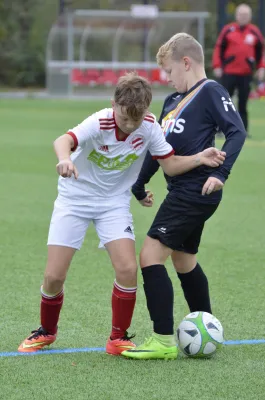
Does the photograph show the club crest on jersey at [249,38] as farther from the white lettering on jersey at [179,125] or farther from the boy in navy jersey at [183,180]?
the white lettering on jersey at [179,125]

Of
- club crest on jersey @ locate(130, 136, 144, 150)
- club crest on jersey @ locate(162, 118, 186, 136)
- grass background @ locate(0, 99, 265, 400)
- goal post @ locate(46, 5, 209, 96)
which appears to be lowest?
goal post @ locate(46, 5, 209, 96)

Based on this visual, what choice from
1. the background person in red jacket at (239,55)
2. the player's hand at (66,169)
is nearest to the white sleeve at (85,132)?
the player's hand at (66,169)

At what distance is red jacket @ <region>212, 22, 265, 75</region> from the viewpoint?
1600 cm

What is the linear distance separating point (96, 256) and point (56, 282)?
2.62 meters

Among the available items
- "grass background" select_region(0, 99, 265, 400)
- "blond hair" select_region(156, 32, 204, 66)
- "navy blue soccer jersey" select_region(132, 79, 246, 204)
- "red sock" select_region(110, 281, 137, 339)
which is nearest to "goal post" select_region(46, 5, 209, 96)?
"grass background" select_region(0, 99, 265, 400)

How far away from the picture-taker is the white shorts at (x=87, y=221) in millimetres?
4984

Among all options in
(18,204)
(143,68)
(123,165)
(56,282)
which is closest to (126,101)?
(123,165)

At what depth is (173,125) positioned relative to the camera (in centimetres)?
511

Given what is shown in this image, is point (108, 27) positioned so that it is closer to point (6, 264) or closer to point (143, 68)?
point (143, 68)

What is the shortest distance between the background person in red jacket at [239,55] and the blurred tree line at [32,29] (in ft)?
62.8

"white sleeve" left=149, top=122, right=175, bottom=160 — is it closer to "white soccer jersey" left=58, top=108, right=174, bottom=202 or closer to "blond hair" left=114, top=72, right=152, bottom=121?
"white soccer jersey" left=58, top=108, right=174, bottom=202

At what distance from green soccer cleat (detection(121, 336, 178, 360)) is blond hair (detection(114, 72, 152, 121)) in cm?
122

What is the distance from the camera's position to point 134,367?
4.80 metres

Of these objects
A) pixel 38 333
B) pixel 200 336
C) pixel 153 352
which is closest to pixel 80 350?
pixel 38 333
